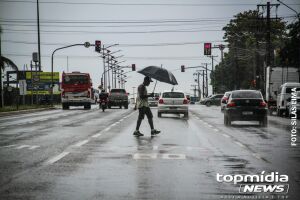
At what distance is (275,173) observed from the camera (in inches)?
403

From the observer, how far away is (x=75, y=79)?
55469 mm

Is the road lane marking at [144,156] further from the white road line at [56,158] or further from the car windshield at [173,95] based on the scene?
the car windshield at [173,95]

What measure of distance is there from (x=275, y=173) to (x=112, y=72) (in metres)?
116

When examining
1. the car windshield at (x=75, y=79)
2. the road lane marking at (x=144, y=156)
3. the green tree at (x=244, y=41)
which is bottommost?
the road lane marking at (x=144, y=156)

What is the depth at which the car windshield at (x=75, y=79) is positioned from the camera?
55.2m

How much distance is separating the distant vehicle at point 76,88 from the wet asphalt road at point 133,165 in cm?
3654

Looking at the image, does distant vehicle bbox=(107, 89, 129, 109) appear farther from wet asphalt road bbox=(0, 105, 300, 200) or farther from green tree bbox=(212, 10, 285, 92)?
wet asphalt road bbox=(0, 105, 300, 200)

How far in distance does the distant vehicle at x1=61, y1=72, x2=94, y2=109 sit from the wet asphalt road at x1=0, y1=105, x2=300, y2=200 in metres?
36.5

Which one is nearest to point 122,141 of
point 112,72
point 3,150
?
point 3,150

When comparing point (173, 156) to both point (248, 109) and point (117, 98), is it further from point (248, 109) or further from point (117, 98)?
→ point (117, 98)

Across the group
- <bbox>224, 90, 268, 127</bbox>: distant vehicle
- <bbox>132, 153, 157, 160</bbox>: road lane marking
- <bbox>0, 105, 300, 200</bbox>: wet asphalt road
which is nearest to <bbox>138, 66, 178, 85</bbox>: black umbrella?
<bbox>224, 90, 268, 127</bbox>: distant vehicle

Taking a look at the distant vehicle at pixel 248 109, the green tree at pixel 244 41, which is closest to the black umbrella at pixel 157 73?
the distant vehicle at pixel 248 109

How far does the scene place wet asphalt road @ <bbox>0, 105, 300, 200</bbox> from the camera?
839cm

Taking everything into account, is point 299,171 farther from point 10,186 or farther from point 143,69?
point 143,69
